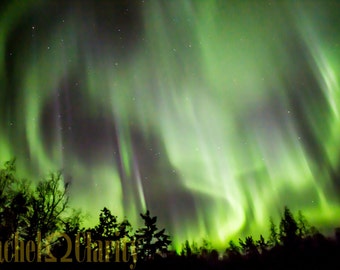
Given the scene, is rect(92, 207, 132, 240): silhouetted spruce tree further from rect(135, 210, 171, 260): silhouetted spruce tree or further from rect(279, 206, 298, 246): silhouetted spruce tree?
rect(279, 206, 298, 246): silhouetted spruce tree

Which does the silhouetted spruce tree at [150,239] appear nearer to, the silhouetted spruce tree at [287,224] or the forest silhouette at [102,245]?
the forest silhouette at [102,245]

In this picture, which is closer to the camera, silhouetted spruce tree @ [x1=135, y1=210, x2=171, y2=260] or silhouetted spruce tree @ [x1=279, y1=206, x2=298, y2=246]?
silhouetted spruce tree @ [x1=135, y1=210, x2=171, y2=260]

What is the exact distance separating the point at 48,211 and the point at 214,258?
680 inches

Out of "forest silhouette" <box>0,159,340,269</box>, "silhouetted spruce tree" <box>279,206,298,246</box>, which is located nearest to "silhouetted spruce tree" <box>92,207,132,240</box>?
"forest silhouette" <box>0,159,340,269</box>

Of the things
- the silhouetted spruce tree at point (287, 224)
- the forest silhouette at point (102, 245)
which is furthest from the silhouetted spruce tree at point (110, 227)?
the silhouetted spruce tree at point (287, 224)

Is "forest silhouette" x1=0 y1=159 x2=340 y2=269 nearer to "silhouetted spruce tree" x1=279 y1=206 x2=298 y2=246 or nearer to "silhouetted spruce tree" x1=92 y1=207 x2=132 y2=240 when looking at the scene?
"silhouetted spruce tree" x1=92 y1=207 x2=132 y2=240

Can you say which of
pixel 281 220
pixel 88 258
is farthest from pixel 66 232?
pixel 281 220

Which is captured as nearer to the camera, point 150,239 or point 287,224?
point 150,239

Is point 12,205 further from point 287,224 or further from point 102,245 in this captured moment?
point 287,224

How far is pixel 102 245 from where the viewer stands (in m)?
26.8

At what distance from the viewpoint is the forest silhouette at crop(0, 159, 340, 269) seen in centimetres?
1559

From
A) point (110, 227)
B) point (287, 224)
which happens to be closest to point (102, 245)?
point (110, 227)

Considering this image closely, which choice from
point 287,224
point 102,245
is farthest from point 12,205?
point 287,224

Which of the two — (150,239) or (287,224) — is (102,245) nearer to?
(150,239)
